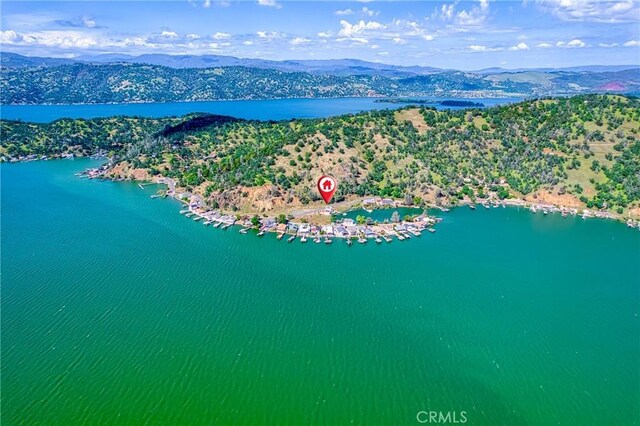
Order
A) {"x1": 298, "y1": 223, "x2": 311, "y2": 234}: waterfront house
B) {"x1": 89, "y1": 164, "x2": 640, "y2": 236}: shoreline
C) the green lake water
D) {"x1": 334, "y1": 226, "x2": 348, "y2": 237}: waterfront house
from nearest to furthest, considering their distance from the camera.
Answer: the green lake water, {"x1": 334, "y1": 226, "x2": 348, "y2": 237}: waterfront house, {"x1": 298, "y1": 223, "x2": 311, "y2": 234}: waterfront house, {"x1": 89, "y1": 164, "x2": 640, "y2": 236}: shoreline

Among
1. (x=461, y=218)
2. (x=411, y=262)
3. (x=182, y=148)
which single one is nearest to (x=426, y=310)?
(x=411, y=262)

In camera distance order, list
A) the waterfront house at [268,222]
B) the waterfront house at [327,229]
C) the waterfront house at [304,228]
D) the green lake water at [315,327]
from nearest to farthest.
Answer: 1. the green lake water at [315,327]
2. the waterfront house at [327,229]
3. the waterfront house at [304,228]
4. the waterfront house at [268,222]

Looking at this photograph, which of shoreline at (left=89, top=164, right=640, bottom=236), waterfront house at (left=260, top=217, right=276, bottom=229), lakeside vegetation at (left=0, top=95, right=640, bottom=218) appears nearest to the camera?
waterfront house at (left=260, top=217, right=276, bottom=229)

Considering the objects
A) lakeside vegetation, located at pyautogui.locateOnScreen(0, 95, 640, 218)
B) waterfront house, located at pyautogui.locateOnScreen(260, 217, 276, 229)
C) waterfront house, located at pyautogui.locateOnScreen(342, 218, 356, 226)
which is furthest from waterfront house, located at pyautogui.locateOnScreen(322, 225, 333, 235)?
lakeside vegetation, located at pyautogui.locateOnScreen(0, 95, 640, 218)

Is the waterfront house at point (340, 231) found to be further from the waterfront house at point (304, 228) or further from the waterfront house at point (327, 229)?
the waterfront house at point (304, 228)

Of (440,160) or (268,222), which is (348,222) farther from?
(440,160)

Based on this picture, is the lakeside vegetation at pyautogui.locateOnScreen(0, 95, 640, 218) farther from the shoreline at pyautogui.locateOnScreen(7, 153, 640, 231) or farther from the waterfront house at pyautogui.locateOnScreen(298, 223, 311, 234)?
the waterfront house at pyautogui.locateOnScreen(298, 223, 311, 234)

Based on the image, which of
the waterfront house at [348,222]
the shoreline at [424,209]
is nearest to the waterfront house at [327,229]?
the shoreline at [424,209]
